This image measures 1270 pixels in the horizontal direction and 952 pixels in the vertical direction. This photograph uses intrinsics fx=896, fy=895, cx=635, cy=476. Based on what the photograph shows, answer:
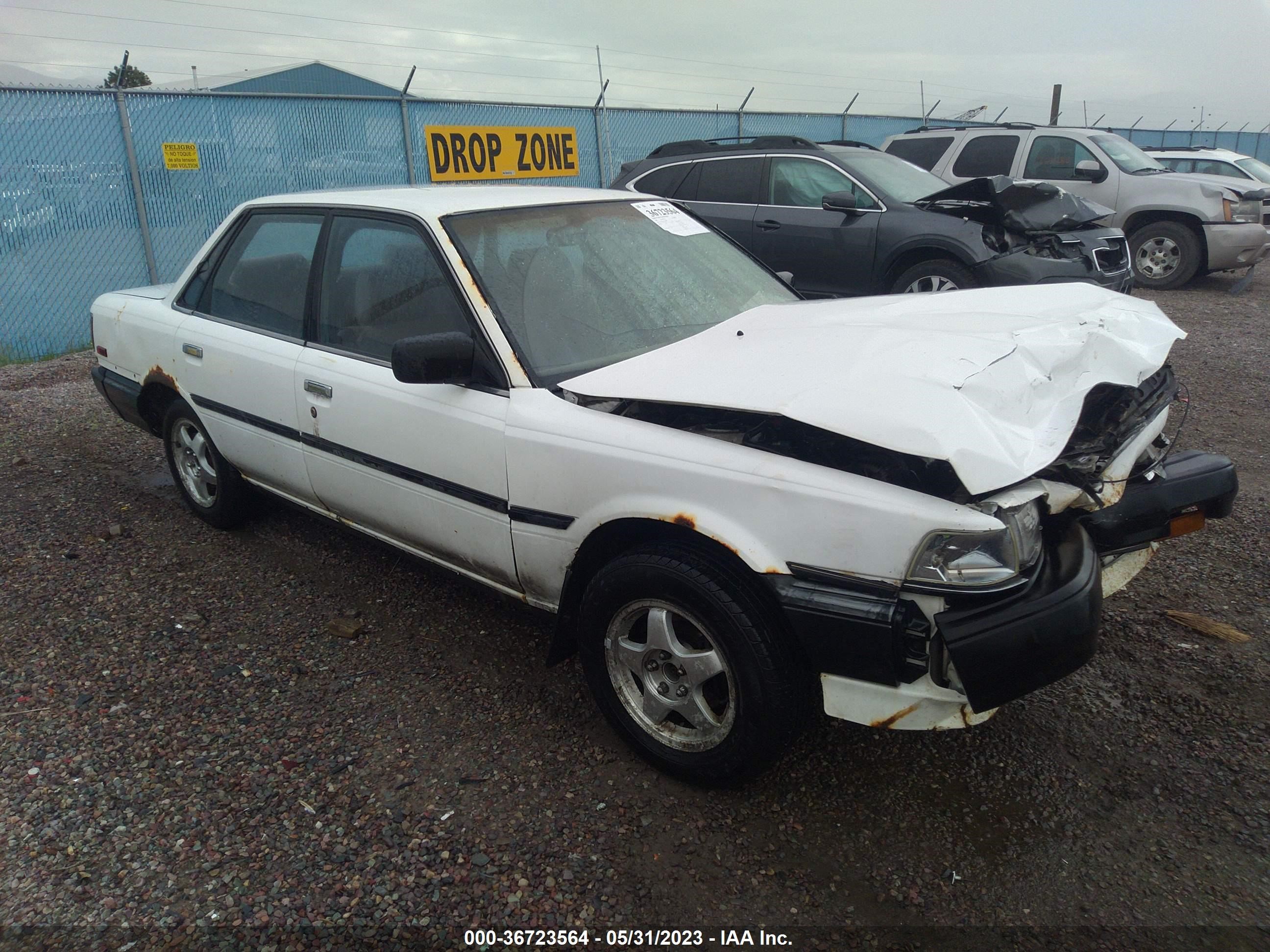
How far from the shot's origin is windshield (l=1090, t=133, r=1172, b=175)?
36.3 feet

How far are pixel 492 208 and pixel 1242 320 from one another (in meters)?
8.95

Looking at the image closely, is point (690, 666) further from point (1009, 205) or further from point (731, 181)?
point (731, 181)

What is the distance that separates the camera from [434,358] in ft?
8.89

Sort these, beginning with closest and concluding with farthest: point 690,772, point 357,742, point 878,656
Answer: point 878,656 → point 690,772 → point 357,742

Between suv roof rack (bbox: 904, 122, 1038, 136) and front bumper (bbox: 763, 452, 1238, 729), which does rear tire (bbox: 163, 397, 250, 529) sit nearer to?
front bumper (bbox: 763, 452, 1238, 729)

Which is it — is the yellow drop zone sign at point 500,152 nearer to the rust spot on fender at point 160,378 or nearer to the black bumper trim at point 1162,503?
the rust spot on fender at point 160,378

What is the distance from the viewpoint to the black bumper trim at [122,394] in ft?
14.9

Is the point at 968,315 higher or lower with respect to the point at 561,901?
higher

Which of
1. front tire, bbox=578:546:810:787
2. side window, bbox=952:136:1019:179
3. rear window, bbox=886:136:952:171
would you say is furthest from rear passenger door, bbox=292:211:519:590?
rear window, bbox=886:136:952:171

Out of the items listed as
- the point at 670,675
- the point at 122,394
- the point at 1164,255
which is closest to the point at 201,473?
the point at 122,394

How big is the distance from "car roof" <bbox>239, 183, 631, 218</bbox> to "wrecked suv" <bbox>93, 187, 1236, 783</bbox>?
22 mm

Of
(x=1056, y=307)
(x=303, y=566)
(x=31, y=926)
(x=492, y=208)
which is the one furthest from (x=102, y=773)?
(x=1056, y=307)

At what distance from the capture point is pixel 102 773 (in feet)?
8.91

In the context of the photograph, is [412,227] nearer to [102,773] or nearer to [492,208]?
[492,208]
